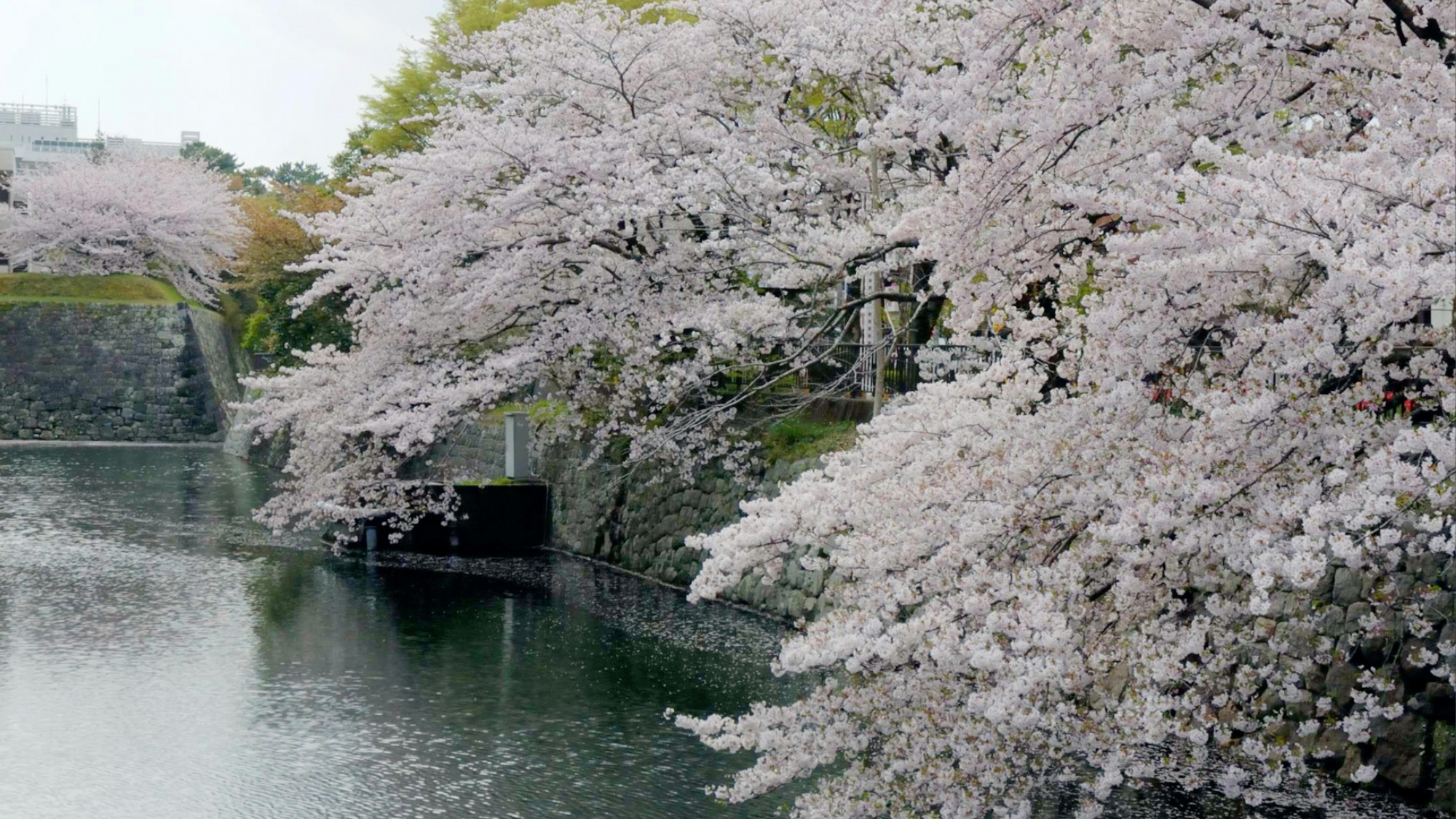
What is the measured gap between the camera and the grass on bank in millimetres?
38438

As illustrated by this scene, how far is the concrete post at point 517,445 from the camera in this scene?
19.9m

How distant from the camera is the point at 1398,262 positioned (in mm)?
4105

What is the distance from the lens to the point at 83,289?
129 feet

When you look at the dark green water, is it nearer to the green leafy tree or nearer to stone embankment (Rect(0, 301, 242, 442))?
the green leafy tree

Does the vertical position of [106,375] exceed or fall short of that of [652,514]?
it exceeds it

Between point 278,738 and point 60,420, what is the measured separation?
30.7 m

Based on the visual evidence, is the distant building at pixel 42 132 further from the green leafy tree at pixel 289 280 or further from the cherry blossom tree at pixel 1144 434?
the cherry blossom tree at pixel 1144 434

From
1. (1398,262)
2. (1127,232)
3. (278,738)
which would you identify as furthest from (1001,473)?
(278,738)

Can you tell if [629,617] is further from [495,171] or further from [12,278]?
[12,278]

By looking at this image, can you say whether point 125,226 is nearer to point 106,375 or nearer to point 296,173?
point 106,375

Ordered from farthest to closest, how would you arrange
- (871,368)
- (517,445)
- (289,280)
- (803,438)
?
(289,280)
(517,445)
(871,368)
(803,438)

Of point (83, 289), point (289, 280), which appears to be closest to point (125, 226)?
point (83, 289)

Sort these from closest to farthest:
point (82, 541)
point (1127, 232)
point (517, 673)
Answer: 1. point (1127, 232)
2. point (517, 673)
3. point (82, 541)

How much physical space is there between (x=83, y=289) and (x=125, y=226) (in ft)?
8.86
